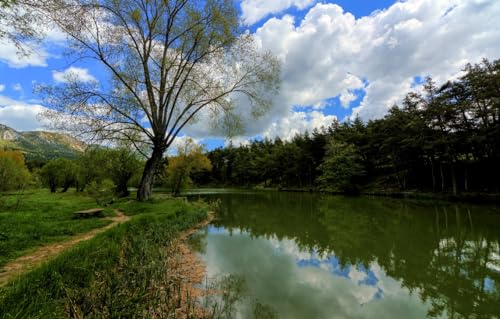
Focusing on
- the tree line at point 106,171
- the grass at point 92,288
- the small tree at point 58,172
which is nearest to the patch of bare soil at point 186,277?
the grass at point 92,288

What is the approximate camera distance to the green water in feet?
15.6

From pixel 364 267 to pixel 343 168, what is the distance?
29.9 metres

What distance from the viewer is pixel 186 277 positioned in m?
5.81

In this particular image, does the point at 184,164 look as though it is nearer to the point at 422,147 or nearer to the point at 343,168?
the point at 343,168

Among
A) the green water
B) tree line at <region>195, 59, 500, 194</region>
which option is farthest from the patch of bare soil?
tree line at <region>195, 59, 500, 194</region>

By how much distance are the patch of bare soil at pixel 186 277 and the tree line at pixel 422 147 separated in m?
24.1

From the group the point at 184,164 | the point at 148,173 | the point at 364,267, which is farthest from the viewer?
the point at 184,164

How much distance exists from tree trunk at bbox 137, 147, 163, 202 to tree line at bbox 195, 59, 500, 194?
23.6m

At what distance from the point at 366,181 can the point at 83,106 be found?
124ft

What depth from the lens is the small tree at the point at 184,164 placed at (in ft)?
107

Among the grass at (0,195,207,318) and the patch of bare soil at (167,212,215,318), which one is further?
the patch of bare soil at (167,212,215,318)

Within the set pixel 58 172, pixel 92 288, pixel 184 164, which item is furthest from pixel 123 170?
pixel 92 288

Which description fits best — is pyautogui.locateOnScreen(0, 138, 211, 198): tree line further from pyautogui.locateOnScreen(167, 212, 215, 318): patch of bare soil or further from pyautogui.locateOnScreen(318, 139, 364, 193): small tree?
pyautogui.locateOnScreen(318, 139, 364, 193): small tree

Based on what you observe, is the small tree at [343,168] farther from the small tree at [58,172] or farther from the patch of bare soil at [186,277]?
the small tree at [58,172]
